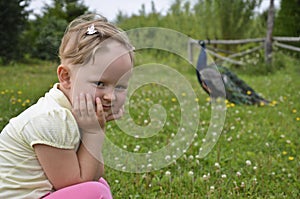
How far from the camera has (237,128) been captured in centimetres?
410

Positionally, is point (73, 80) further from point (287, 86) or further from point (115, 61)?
point (287, 86)

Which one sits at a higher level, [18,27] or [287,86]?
[18,27]

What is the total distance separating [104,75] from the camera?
1.51 meters

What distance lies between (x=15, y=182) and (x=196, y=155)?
6.21ft

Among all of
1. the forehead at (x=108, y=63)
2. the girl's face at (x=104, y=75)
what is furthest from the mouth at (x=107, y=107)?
the forehead at (x=108, y=63)

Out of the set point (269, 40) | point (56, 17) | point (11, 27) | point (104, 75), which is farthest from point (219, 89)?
point (11, 27)

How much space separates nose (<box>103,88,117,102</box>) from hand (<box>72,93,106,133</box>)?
0.10 feet

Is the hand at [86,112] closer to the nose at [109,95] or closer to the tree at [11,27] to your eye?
the nose at [109,95]

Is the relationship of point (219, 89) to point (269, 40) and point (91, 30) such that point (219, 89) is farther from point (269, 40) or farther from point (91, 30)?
point (269, 40)

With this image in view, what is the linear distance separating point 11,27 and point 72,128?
9.35m

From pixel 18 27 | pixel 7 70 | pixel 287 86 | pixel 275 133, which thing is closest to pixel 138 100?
pixel 275 133

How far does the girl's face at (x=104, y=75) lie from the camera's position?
4.98 feet

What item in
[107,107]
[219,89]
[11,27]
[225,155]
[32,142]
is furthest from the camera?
[11,27]

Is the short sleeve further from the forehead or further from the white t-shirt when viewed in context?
the forehead
